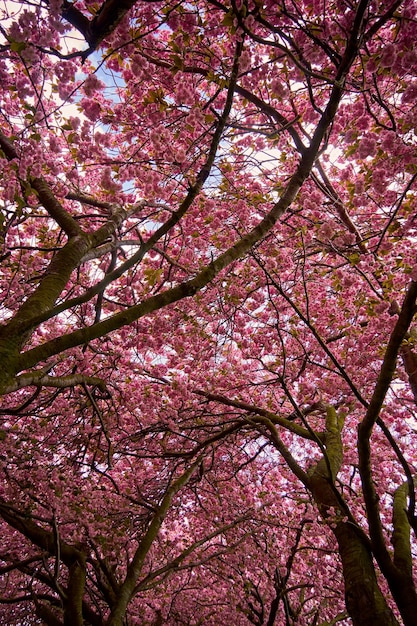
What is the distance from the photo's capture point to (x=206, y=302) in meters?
7.51

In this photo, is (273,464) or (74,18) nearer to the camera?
(74,18)

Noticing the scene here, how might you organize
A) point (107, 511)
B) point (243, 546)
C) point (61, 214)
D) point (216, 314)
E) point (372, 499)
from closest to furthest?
point (61, 214) → point (372, 499) → point (107, 511) → point (216, 314) → point (243, 546)

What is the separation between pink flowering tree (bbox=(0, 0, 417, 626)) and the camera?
357 cm

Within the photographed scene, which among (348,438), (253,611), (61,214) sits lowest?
(253,611)

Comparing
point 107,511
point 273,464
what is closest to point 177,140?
point 107,511

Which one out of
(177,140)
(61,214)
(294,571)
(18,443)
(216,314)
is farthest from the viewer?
(294,571)

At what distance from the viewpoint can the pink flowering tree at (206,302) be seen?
357cm

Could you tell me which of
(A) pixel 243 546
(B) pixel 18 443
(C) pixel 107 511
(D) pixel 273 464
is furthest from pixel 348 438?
(B) pixel 18 443

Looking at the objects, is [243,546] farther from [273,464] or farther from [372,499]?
[372,499]

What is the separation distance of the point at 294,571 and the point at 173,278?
7521mm

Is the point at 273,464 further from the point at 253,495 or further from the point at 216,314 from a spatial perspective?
the point at 216,314

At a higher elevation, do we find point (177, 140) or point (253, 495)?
point (177, 140)

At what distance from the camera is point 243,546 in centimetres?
849

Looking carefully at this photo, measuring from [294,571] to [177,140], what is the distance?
969 centimetres
